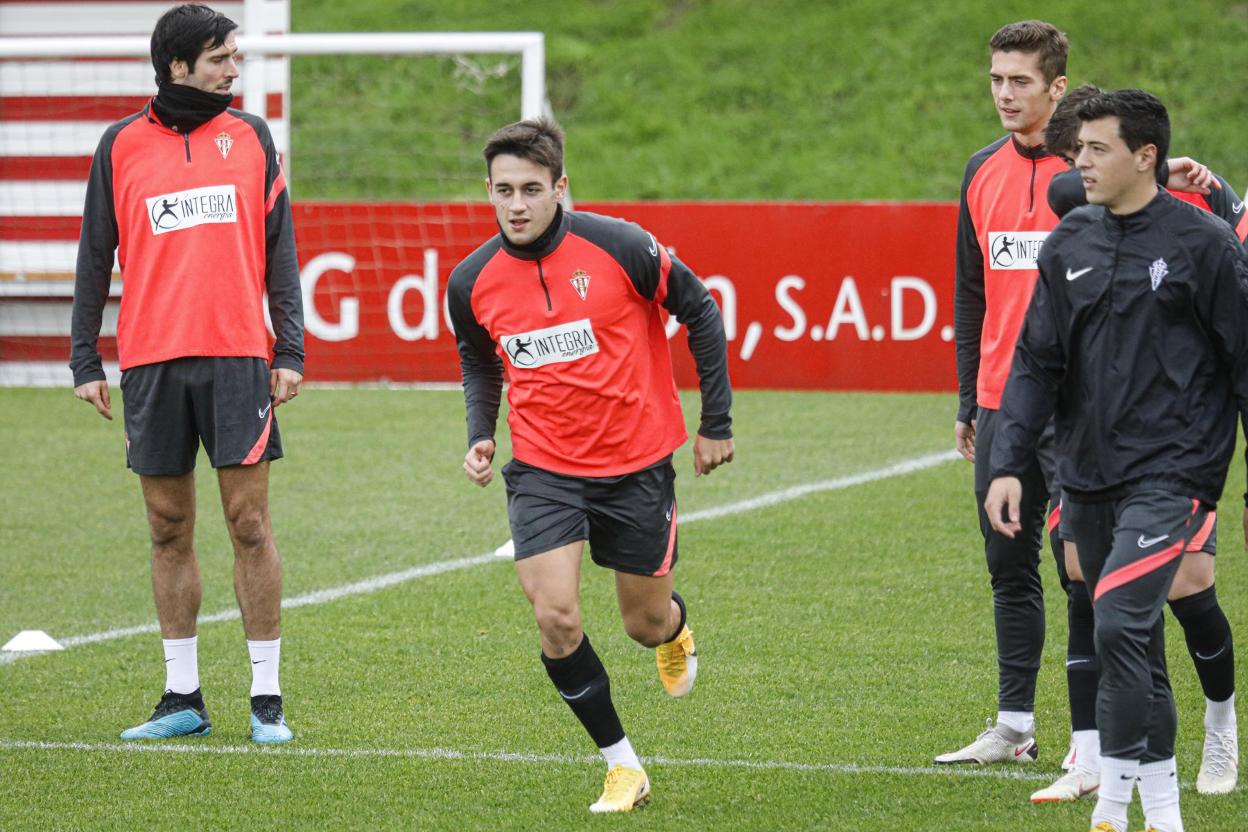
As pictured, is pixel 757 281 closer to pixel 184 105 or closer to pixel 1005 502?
pixel 184 105

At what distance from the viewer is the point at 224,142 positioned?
18.5ft

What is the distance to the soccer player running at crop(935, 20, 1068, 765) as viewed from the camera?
5105 millimetres

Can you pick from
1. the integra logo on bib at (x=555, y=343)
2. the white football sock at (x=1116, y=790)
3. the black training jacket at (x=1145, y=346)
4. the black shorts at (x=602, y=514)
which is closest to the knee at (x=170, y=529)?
the black shorts at (x=602, y=514)

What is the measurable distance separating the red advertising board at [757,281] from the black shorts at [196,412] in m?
7.72

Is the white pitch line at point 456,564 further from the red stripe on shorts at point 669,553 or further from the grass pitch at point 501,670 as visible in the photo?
the red stripe on shorts at point 669,553

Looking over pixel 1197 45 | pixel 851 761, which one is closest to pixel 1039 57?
pixel 851 761

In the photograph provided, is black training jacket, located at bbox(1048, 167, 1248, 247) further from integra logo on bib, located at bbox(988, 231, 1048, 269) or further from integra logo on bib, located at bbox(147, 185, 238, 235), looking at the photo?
integra logo on bib, located at bbox(147, 185, 238, 235)

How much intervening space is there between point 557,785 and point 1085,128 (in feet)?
7.41

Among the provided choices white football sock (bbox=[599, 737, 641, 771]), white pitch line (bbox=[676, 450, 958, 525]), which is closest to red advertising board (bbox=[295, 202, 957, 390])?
white pitch line (bbox=[676, 450, 958, 525])

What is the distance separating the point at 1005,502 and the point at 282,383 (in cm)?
241

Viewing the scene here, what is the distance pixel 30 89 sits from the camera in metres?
15.2

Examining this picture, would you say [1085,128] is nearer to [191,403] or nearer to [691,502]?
[191,403]

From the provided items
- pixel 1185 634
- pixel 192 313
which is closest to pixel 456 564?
pixel 192 313

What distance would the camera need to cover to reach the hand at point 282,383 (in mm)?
5709
